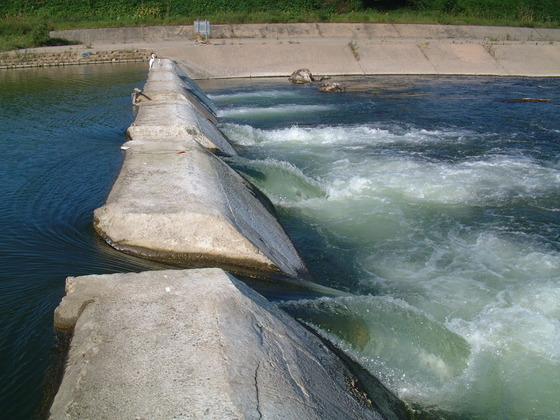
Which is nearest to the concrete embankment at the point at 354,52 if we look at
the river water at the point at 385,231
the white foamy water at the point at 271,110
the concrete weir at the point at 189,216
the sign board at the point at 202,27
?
the sign board at the point at 202,27

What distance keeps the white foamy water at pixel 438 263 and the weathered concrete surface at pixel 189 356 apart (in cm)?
78

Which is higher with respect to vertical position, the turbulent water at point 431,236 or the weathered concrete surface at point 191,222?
the weathered concrete surface at point 191,222

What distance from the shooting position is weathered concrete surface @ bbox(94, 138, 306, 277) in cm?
506

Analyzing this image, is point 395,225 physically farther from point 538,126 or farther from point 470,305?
point 538,126

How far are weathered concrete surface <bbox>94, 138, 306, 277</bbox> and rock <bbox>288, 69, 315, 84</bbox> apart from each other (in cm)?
1514

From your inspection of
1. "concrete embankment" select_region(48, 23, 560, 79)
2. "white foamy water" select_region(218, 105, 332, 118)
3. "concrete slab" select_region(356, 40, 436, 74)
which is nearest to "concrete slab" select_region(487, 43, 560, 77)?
"concrete embankment" select_region(48, 23, 560, 79)

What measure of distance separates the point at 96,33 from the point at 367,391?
28265mm

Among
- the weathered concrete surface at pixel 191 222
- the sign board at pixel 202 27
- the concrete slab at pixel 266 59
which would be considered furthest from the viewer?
the sign board at pixel 202 27

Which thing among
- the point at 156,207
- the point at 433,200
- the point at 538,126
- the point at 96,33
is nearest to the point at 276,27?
the point at 96,33

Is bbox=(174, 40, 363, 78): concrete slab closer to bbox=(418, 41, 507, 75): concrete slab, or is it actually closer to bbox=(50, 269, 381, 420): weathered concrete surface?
bbox=(418, 41, 507, 75): concrete slab

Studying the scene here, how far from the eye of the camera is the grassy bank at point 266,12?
29.1m

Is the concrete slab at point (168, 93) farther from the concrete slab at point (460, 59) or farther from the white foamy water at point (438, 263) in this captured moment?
the concrete slab at point (460, 59)

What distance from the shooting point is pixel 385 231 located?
719 cm

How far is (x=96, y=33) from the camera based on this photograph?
28.0 meters
